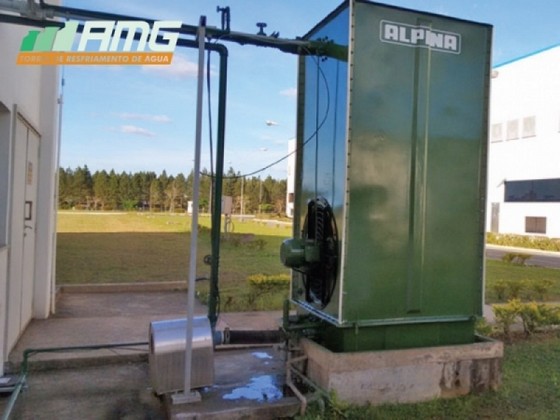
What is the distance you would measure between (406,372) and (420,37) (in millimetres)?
2641

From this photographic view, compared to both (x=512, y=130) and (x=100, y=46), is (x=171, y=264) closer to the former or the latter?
(x=100, y=46)

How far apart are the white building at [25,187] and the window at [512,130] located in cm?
2708

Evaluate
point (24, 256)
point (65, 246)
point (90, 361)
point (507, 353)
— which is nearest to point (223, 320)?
point (90, 361)

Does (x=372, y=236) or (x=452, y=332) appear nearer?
(x=372, y=236)

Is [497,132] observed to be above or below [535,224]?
above

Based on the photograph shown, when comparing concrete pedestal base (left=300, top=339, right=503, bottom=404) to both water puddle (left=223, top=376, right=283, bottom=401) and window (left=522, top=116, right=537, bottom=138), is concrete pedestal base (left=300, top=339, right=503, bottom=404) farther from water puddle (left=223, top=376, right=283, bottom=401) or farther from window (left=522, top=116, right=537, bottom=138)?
window (left=522, top=116, right=537, bottom=138)

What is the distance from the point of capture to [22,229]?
5078 mm

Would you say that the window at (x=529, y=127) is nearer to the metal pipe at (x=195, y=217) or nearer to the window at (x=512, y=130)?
the window at (x=512, y=130)

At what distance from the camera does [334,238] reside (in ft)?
12.5

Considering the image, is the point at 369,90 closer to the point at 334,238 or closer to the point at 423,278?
the point at 334,238

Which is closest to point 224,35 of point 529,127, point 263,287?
point 263,287

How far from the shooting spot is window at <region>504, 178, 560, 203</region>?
2566cm

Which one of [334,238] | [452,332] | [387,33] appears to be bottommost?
[452,332]

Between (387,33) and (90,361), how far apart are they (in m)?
3.89
